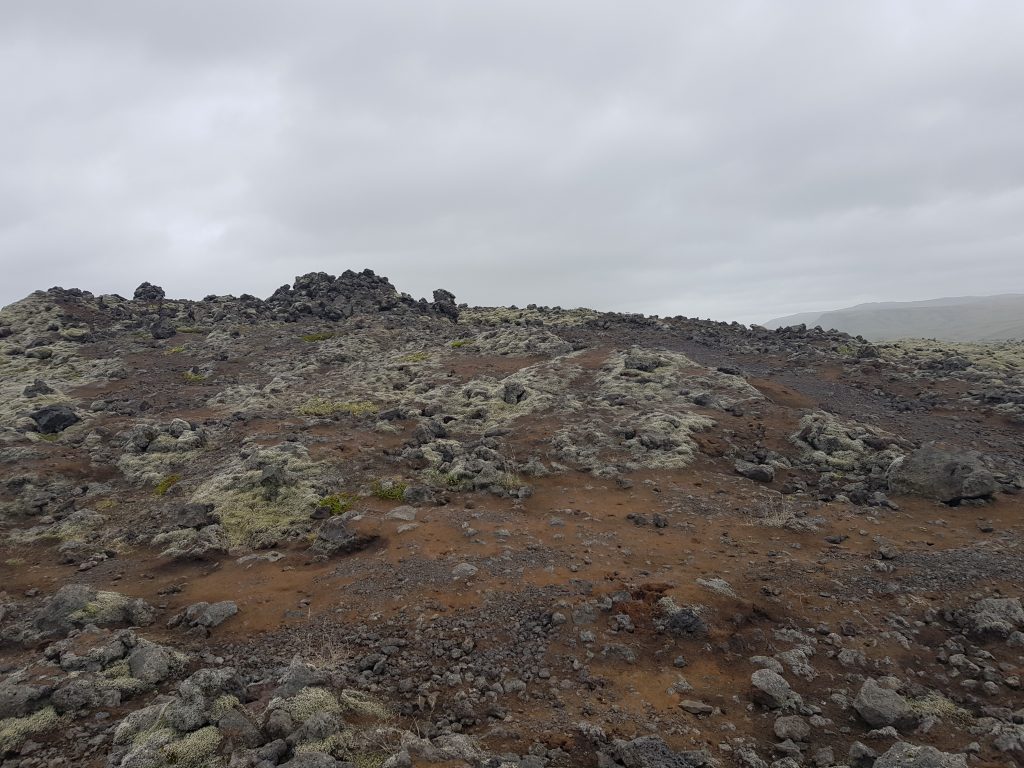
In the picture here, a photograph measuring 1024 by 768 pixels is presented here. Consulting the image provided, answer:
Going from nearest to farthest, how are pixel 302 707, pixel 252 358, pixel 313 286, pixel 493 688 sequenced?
1. pixel 302 707
2. pixel 493 688
3. pixel 252 358
4. pixel 313 286

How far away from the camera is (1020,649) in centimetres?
1168

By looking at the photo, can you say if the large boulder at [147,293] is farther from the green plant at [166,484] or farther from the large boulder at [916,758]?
the large boulder at [916,758]

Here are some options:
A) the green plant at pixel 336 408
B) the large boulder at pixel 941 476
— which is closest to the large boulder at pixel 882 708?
the large boulder at pixel 941 476

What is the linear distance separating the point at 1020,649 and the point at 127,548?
87.0ft

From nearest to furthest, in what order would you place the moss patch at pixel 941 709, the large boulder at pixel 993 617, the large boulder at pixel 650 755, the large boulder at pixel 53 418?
the large boulder at pixel 650 755 < the moss patch at pixel 941 709 < the large boulder at pixel 993 617 < the large boulder at pixel 53 418

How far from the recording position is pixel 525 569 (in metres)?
16.2

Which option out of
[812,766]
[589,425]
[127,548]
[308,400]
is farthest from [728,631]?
[308,400]

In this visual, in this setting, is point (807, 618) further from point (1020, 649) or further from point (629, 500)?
point (629, 500)

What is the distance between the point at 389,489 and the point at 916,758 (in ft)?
61.3

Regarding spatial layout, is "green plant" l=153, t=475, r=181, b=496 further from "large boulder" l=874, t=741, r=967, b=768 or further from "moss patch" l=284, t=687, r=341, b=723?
"large boulder" l=874, t=741, r=967, b=768

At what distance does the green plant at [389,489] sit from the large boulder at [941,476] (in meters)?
19.7

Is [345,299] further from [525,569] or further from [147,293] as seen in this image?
[525,569]

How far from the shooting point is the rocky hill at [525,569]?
9.95 m

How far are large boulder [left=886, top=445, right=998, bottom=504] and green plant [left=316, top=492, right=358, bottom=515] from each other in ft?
70.9
